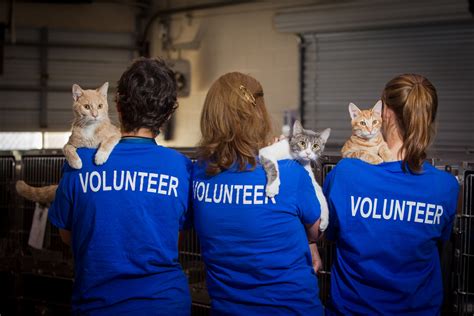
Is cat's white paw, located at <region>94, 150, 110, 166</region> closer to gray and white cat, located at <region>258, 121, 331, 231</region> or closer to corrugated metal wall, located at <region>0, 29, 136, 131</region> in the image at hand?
gray and white cat, located at <region>258, 121, 331, 231</region>

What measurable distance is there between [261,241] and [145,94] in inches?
24.8

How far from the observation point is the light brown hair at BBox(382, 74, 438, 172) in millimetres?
2006

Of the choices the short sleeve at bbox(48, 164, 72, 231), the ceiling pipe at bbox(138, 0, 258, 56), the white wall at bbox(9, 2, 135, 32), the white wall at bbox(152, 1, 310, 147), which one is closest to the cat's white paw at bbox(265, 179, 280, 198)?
the short sleeve at bbox(48, 164, 72, 231)

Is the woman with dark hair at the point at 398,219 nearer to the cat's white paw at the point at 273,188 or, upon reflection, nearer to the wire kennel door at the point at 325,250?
the cat's white paw at the point at 273,188

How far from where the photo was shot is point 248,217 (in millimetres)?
1949

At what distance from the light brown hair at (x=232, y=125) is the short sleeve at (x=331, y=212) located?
0.27 meters

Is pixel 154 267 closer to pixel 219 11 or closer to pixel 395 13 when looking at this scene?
pixel 395 13

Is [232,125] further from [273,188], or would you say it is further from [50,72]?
[50,72]

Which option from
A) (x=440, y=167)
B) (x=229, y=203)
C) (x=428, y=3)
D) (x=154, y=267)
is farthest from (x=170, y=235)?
(x=428, y=3)

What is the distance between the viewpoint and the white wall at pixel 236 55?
6.89 metres

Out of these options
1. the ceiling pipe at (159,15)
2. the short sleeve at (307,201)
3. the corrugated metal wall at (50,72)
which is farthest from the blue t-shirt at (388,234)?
the corrugated metal wall at (50,72)

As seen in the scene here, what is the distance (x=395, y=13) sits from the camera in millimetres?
5918

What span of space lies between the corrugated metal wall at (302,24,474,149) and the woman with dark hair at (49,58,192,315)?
4412 millimetres

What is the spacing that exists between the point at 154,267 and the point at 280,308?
17.4 inches
